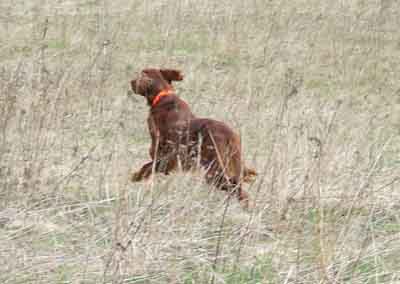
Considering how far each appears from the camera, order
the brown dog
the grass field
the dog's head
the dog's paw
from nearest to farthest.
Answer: the grass field, the brown dog, the dog's paw, the dog's head

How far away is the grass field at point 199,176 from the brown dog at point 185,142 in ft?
0.46

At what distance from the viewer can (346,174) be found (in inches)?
201

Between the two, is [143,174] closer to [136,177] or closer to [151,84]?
[136,177]

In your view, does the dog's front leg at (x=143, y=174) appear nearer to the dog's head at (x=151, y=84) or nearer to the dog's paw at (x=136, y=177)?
the dog's paw at (x=136, y=177)

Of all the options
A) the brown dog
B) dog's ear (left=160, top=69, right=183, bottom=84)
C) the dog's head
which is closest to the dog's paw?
the brown dog

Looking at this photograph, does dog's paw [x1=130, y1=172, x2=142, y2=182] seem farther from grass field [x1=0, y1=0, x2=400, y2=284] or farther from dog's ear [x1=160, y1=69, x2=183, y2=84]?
dog's ear [x1=160, y1=69, x2=183, y2=84]

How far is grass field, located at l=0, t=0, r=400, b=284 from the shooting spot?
3.74 m

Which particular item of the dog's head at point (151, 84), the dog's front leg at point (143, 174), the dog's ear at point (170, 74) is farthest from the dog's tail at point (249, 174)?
the dog's ear at point (170, 74)

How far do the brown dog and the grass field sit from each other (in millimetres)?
141

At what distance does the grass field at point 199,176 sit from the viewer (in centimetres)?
374

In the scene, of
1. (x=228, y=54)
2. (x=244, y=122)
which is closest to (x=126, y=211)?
(x=244, y=122)

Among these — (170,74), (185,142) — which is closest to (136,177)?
(185,142)

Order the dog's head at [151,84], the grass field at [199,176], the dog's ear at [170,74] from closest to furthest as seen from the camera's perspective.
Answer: the grass field at [199,176] → the dog's head at [151,84] → the dog's ear at [170,74]

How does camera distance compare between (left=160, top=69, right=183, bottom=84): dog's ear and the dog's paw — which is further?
(left=160, top=69, right=183, bottom=84): dog's ear
